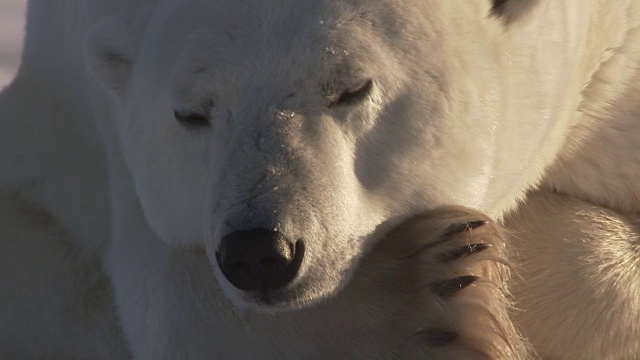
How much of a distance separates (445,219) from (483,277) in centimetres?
20

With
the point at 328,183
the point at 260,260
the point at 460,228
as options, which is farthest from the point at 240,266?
the point at 460,228

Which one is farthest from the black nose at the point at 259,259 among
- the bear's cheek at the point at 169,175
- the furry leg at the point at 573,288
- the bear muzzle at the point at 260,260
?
the furry leg at the point at 573,288

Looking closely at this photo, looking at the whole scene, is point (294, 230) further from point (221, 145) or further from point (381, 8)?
point (381, 8)

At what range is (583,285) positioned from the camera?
285 cm

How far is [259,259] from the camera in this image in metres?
2.00

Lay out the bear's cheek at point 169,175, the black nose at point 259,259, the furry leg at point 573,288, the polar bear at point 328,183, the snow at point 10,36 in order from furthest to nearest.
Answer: the snow at point 10,36
the furry leg at point 573,288
the bear's cheek at point 169,175
the polar bear at point 328,183
the black nose at point 259,259

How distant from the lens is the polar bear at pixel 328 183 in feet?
7.02

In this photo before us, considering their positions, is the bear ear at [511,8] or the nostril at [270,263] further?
the bear ear at [511,8]

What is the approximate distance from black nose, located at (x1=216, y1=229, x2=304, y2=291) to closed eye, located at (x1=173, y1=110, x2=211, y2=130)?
0.28 metres

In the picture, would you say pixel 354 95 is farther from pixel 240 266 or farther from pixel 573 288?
pixel 573 288

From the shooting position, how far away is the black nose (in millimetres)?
1999

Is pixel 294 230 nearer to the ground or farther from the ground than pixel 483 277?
farther from the ground

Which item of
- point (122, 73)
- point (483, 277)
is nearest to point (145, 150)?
point (122, 73)

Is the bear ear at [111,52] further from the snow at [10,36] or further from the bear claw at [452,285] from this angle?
the snow at [10,36]
